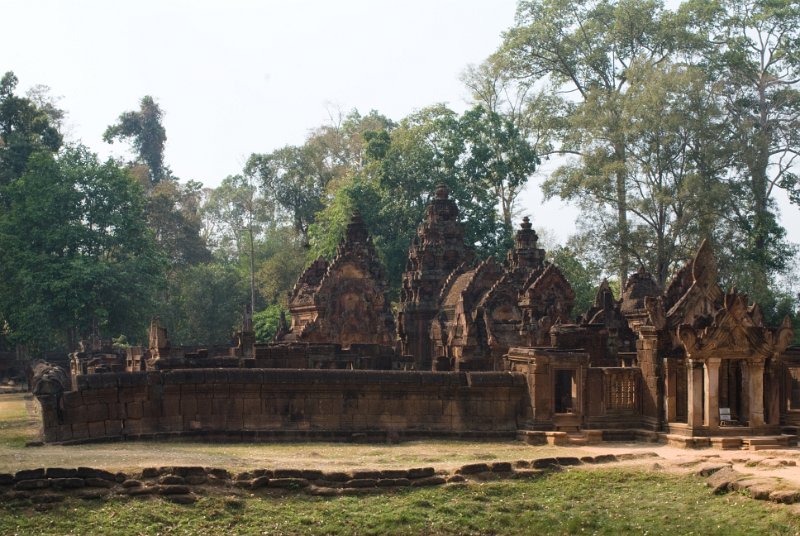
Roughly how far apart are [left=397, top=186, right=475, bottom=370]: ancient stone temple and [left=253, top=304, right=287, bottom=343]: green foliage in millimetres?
15593

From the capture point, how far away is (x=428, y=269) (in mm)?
46531

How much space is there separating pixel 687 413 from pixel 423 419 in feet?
17.0

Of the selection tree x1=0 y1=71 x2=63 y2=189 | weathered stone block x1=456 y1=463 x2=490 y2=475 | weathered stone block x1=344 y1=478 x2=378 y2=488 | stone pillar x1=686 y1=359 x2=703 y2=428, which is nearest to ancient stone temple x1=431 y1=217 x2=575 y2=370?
stone pillar x1=686 y1=359 x2=703 y2=428

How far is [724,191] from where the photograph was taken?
48375 millimetres

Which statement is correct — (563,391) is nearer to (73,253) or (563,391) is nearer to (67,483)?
(67,483)

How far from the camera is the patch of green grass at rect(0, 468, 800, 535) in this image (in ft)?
53.5

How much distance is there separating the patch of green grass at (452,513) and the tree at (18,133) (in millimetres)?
43386

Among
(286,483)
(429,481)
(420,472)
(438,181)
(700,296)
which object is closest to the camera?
(286,483)

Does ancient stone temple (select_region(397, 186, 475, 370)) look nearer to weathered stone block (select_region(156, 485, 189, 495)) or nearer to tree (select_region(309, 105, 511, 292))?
tree (select_region(309, 105, 511, 292))

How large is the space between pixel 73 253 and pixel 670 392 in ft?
108

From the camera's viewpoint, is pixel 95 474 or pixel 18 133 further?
pixel 18 133

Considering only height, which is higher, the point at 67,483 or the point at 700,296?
the point at 700,296

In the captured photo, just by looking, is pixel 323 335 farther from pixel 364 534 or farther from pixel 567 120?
pixel 364 534

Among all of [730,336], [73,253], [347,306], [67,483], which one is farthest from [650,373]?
[73,253]
